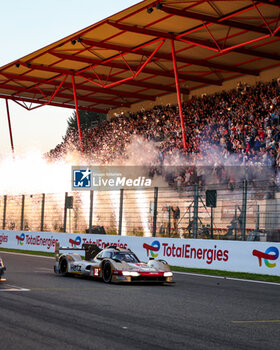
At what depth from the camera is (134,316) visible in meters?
8.30

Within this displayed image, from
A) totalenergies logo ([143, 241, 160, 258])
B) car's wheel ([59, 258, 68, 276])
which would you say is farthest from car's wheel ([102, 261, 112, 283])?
totalenergies logo ([143, 241, 160, 258])

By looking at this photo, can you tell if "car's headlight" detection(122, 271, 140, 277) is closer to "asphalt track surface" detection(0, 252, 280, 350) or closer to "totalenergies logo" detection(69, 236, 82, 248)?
"asphalt track surface" detection(0, 252, 280, 350)

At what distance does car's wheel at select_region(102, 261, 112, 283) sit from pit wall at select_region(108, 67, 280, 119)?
2253 cm

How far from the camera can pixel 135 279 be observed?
1289 cm

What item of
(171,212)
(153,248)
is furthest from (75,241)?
(171,212)

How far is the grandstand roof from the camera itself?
24688 mm

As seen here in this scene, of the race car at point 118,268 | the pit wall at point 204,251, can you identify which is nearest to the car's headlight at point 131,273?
the race car at point 118,268

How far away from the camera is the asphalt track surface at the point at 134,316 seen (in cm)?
651

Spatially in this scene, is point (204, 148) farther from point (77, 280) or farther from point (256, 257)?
point (77, 280)

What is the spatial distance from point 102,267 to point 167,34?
16.5 metres

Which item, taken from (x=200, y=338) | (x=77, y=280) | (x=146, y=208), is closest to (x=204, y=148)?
(x=146, y=208)

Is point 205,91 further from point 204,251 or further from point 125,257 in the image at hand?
point 125,257

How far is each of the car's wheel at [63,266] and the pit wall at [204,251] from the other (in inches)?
202

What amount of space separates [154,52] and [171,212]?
10745mm
